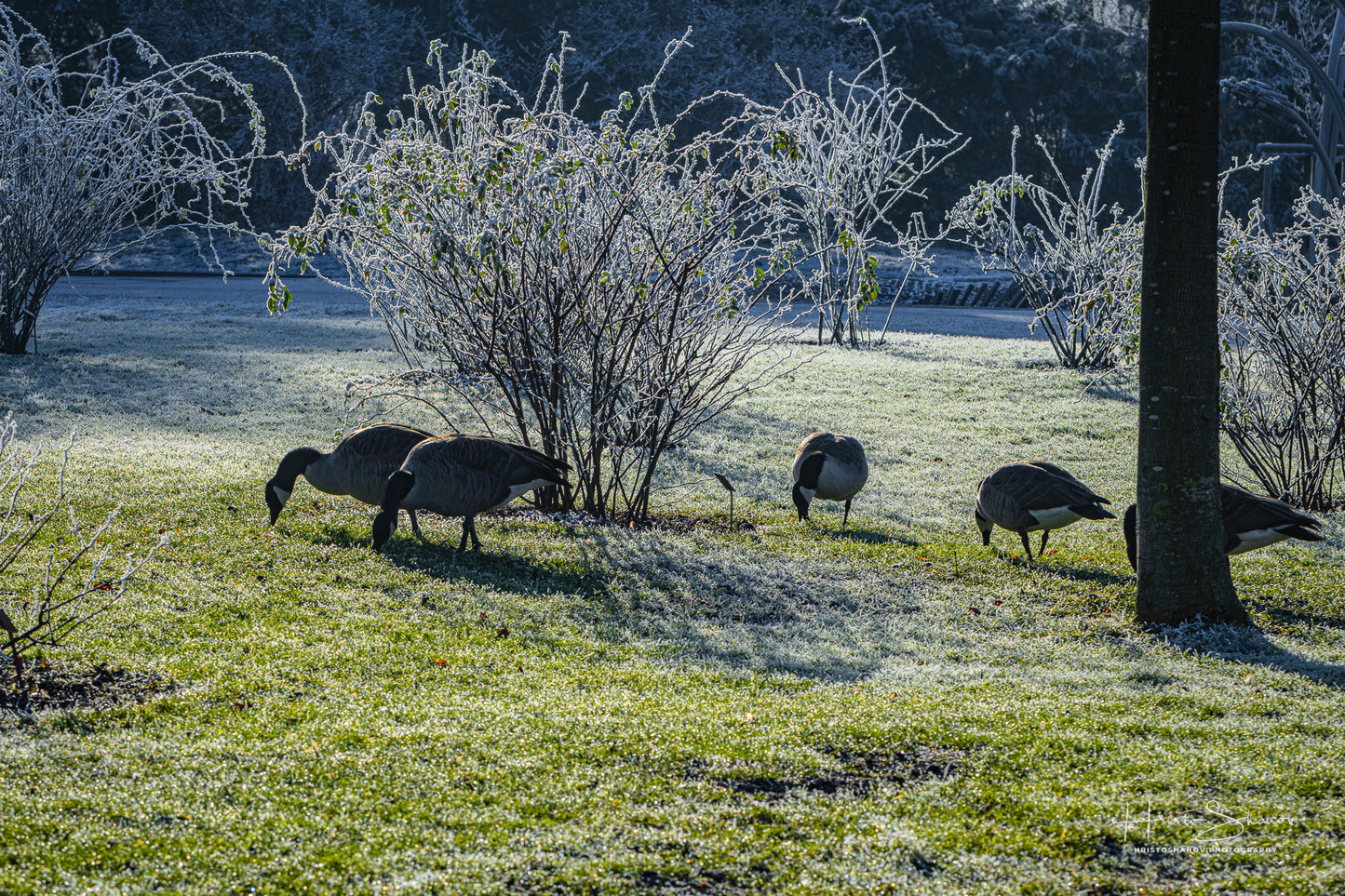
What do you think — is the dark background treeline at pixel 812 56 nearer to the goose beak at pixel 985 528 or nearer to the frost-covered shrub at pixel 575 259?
the frost-covered shrub at pixel 575 259

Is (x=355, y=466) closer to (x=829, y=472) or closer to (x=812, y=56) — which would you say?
(x=829, y=472)

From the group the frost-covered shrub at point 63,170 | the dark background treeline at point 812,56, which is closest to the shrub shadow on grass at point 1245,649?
the frost-covered shrub at point 63,170

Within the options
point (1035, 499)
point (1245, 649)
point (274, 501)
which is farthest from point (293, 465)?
point (1245, 649)

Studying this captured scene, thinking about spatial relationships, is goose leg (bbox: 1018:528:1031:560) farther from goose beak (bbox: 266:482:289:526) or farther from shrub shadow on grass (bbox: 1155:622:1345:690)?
goose beak (bbox: 266:482:289:526)

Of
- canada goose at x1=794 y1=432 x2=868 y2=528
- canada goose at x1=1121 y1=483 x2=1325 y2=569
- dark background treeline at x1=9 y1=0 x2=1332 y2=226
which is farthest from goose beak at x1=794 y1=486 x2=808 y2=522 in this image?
→ dark background treeline at x1=9 y1=0 x2=1332 y2=226

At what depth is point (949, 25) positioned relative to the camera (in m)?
47.4

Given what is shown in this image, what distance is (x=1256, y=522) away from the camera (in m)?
7.68

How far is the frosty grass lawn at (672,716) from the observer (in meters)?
3.86

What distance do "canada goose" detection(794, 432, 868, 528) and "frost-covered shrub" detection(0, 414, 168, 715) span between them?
5.39 metres

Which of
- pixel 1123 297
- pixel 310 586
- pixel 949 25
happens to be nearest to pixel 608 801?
pixel 310 586

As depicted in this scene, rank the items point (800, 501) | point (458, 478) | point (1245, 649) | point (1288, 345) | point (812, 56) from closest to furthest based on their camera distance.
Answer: point (1245, 649) → point (458, 478) → point (800, 501) → point (1288, 345) → point (812, 56)

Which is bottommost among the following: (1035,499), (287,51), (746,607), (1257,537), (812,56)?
(746,607)

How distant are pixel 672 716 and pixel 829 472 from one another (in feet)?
16.9

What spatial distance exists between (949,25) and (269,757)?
160ft
